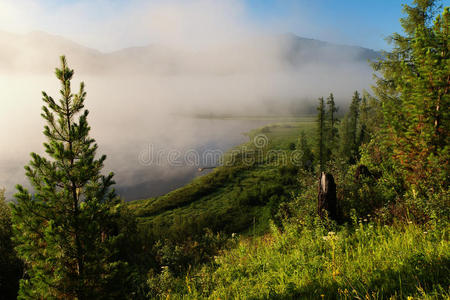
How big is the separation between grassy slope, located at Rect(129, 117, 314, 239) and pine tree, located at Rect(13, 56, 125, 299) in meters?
27.0

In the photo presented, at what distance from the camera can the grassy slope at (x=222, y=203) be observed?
38781mm

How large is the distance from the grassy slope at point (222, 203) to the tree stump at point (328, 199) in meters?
25.1

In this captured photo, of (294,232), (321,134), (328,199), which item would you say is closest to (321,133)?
(321,134)

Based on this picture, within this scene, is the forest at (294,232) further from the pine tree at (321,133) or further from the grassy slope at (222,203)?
the pine tree at (321,133)

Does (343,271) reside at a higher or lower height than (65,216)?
lower

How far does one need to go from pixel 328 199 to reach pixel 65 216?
8.25 meters

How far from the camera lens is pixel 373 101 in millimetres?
24766

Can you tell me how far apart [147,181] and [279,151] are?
56.1 m

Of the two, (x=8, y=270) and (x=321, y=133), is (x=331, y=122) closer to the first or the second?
(x=321, y=133)

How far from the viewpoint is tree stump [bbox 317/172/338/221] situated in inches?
333

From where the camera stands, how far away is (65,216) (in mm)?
6070

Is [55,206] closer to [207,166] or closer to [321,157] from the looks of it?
[321,157]

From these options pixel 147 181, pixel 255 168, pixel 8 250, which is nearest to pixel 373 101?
pixel 8 250

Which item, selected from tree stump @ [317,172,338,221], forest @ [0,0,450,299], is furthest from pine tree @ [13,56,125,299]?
tree stump @ [317,172,338,221]
